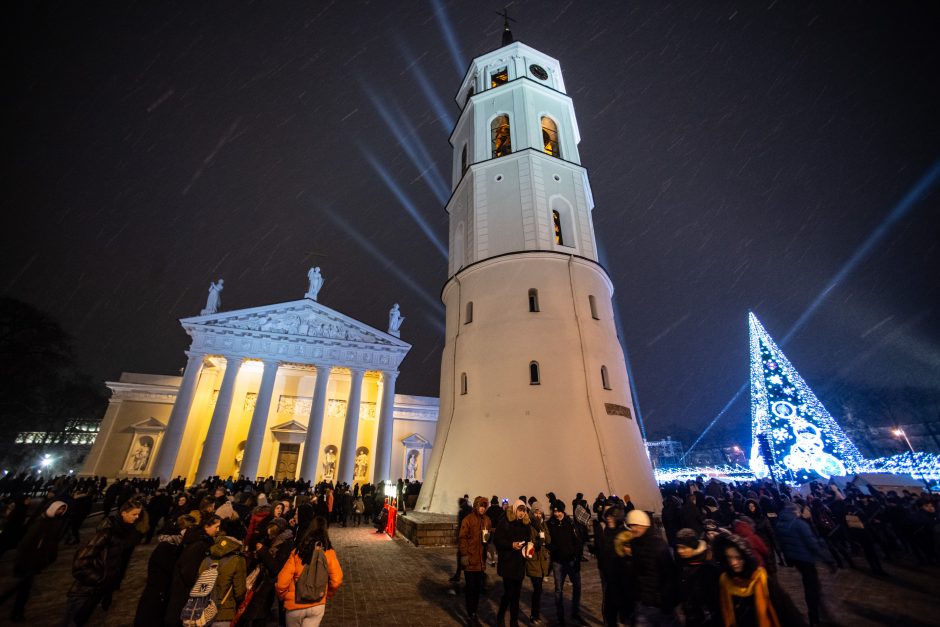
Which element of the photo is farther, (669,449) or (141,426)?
(669,449)

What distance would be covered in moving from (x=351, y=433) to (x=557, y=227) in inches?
811

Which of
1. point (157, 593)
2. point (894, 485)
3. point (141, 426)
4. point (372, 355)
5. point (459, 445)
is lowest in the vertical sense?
point (157, 593)

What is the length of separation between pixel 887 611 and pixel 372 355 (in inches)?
1182

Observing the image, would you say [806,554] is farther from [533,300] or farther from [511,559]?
[533,300]

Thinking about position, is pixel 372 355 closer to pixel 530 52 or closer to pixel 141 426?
pixel 141 426

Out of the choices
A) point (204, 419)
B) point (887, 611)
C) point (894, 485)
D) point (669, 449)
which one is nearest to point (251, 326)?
point (204, 419)

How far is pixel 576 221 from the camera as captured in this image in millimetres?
18469

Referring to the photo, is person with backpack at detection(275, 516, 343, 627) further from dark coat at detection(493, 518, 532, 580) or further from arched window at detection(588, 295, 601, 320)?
arched window at detection(588, 295, 601, 320)

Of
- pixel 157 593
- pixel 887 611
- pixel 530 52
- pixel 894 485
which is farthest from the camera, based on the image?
pixel 530 52

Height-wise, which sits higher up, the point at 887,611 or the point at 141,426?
the point at 141,426

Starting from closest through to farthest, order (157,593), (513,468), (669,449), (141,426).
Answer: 1. (157,593)
2. (513,468)
3. (141,426)
4. (669,449)

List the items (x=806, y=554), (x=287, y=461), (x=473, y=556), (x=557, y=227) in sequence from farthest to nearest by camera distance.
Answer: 1. (x=287, y=461)
2. (x=557, y=227)
3. (x=473, y=556)
4. (x=806, y=554)

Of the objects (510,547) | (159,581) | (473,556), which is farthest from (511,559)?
(159,581)

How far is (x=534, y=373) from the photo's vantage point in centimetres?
1471
